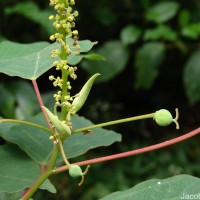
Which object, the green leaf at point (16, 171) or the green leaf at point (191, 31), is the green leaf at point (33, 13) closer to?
the green leaf at point (191, 31)

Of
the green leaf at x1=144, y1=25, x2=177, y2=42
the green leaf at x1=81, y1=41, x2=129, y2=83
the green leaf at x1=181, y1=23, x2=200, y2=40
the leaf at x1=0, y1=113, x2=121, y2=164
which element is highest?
the green leaf at x1=181, y1=23, x2=200, y2=40

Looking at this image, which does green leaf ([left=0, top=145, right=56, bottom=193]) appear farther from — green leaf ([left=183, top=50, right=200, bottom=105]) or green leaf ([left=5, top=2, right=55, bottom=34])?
green leaf ([left=183, top=50, right=200, bottom=105])

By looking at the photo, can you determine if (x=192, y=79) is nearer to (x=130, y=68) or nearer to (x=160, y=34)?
(x=160, y=34)

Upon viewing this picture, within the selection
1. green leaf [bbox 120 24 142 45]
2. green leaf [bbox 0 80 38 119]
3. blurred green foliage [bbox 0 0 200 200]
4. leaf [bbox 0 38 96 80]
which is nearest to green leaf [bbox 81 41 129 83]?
blurred green foliage [bbox 0 0 200 200]

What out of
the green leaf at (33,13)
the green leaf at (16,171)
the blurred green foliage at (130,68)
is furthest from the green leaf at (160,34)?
the green leaf at (16,171)

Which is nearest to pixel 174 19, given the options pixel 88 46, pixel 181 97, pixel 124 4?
pixel 124 4
